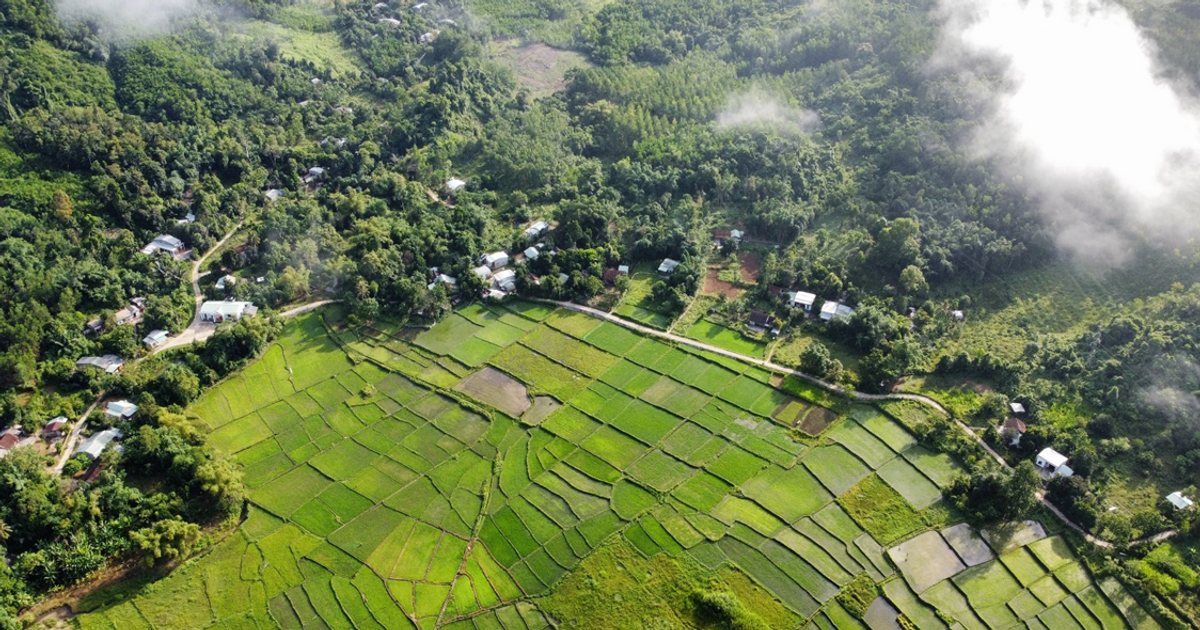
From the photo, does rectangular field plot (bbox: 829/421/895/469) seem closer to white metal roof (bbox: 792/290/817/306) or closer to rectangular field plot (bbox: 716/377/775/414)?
rectangular field plot (bbox: 716/377/775/414)

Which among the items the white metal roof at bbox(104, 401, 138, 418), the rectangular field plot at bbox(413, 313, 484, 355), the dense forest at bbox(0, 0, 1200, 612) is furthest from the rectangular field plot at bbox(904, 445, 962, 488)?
the white metal roof at bbox(104, 401, 138, 418)

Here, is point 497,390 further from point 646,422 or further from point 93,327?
point 93,327

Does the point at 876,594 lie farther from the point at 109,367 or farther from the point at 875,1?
the point at 875,1

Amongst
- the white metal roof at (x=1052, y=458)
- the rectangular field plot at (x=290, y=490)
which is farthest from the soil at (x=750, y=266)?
the rectangular field plot at (x=290, y=490)

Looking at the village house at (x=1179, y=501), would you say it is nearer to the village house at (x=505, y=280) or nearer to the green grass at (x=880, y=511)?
the green grass at (x=880, y=511)

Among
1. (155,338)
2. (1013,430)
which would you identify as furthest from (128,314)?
(1013,430)

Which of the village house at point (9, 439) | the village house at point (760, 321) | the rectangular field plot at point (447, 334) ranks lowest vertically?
the village house at point (9, 439)

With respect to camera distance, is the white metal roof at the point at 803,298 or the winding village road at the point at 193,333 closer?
the winding village road at the point at 193,333
